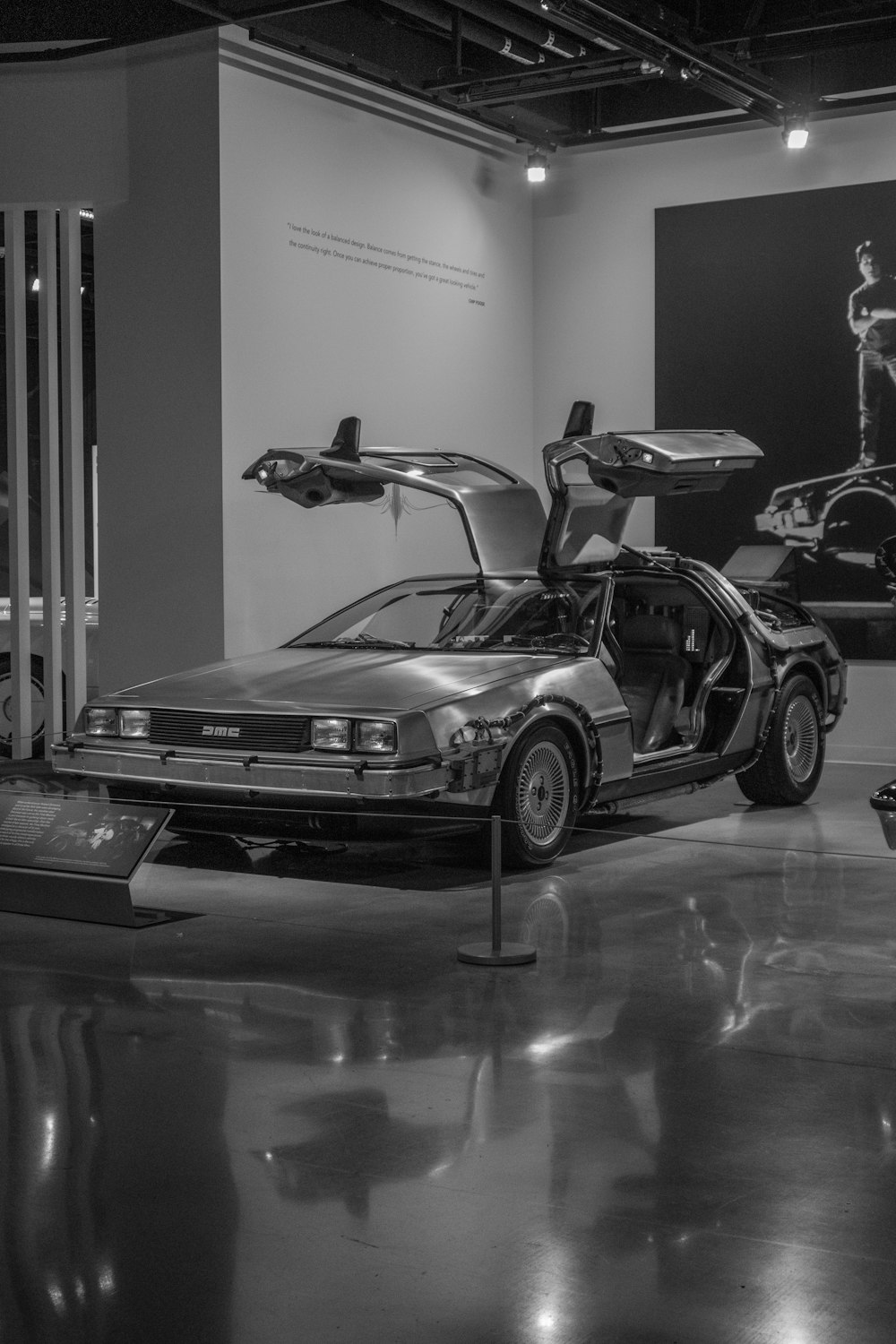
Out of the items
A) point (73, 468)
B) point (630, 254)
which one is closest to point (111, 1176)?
A: point (73, 468)

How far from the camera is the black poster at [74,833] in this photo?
5.70 m

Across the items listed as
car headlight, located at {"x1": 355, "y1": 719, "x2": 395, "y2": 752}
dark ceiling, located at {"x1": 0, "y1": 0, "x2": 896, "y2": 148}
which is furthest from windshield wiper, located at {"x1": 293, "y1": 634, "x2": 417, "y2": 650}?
dark ceiling, located at {"x1": 0, "y1": 0, "x2": 896, "y2": 148}

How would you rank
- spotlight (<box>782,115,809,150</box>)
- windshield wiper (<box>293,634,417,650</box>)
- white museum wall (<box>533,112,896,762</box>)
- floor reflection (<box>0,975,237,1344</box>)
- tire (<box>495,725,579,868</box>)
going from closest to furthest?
floor reflection (<box>0,975,237,1344</box>) → tire (<box>495,725,579,868</box>) → windshield wiper (<box>293,634,417,650</box>) → spotlight (<box>782,115,809,150</box>) → white museum wall (<box>533,112,896,762</box>)

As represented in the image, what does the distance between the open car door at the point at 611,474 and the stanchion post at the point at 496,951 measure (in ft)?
8.41

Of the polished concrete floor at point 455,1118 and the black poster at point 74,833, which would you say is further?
the black poster at point 74,833

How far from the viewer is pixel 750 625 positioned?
8.26 metres

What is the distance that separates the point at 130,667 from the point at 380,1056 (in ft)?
20.6

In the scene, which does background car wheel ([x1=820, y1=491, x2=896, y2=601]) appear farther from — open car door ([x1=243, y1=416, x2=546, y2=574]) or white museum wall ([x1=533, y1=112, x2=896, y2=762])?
open car door ([x1=243, y1=416, x2=546, y2=574])

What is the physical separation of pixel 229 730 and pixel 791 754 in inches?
140

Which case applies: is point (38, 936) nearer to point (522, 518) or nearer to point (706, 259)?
point (522, 518)

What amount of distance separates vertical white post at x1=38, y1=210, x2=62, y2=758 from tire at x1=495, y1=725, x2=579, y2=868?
440 centimetres

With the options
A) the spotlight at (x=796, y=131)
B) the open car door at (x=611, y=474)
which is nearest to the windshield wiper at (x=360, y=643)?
the open car door at (x=611, y=474)

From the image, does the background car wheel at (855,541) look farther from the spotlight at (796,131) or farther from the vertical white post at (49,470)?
the vertical white post at (49,470)

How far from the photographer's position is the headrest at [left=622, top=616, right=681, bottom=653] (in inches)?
328
